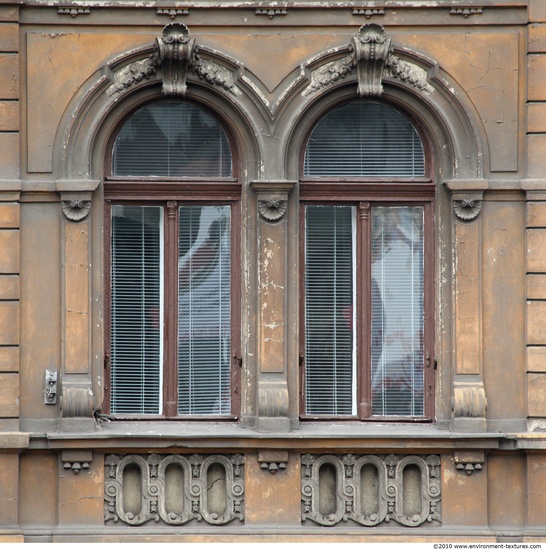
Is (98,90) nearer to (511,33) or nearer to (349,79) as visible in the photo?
(349,79)

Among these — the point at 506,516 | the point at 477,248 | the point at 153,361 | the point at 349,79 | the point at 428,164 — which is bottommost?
the point at 506,516

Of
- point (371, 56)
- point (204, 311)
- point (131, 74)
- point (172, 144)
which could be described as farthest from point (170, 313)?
point (371, 56)

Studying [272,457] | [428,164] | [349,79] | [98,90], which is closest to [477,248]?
[428,164]

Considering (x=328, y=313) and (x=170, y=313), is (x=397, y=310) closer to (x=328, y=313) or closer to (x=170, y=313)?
(x=328, y=313)

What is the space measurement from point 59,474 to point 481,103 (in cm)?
530

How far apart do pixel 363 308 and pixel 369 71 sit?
2.28 metres

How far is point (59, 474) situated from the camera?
11141 mm

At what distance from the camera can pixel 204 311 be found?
1159 cm

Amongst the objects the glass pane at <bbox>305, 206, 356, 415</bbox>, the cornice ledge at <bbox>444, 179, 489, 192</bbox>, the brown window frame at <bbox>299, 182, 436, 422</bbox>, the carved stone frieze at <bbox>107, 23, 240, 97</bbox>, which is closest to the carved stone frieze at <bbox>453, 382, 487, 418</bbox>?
the brown window frame at <bbox>299, 182, 436, 422</bbox>

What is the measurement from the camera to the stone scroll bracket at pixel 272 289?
36.9 ft

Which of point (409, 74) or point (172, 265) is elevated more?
point (409, 74)

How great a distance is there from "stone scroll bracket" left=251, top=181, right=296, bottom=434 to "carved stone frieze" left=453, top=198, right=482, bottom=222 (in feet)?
5.18

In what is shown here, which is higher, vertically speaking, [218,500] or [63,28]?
[63,28]

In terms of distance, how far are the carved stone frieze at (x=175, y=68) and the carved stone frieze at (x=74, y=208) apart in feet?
3.55
